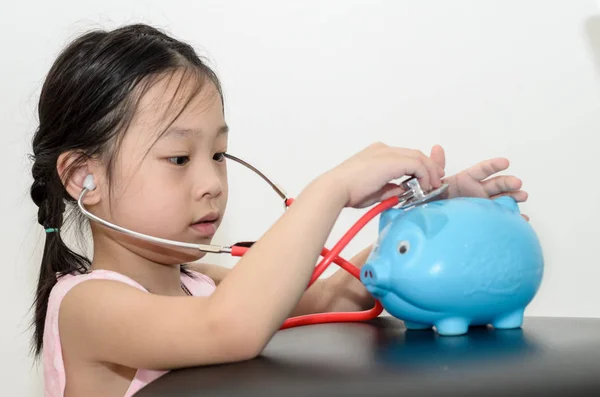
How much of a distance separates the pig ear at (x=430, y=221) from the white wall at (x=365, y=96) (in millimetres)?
641

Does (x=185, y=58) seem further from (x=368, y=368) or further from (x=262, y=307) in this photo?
(x=368, y=368)

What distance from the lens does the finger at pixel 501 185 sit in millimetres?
945

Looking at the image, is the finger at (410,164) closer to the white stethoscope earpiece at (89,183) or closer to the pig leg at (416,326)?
the pig leg at (416,326)

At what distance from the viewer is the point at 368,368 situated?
2.20ft

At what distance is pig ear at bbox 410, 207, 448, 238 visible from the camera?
79 centimetres

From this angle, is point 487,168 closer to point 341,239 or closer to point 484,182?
point 484,182

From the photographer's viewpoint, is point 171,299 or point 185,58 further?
point 185,58

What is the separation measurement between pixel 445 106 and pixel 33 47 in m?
0.80

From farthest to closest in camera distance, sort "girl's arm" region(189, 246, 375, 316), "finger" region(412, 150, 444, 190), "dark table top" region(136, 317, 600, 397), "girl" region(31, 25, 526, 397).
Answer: "girl's arm" region(189, 246, 375, 316), "finger" region(412, 150, 444, 190), "girl" region(31, 25, 526, 397), "dark table top" region(136, 317, 600, 397)

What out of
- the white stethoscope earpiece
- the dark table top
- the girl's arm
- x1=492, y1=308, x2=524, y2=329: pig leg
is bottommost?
the girl's arm

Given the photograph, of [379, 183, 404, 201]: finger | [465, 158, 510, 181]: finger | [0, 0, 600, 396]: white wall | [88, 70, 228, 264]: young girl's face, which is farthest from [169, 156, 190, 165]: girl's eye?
[0, 0, 600, 396]: white wall

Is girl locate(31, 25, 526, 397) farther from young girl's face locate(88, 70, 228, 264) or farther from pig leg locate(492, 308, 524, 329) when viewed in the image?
pig leg locate(492, 308, 524, 329)

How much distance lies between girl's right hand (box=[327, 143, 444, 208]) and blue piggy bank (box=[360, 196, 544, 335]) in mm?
42

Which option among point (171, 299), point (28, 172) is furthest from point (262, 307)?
point (28, 172)
